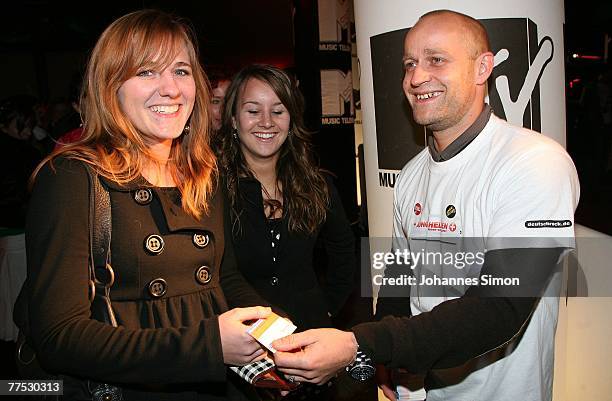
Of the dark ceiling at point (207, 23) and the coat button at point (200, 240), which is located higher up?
the dark ceiling at point (207, 23)

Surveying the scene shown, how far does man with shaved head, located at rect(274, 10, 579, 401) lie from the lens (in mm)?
1717

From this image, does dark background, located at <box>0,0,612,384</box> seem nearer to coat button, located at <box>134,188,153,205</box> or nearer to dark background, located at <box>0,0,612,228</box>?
dark background, located at <box>0,0,612,228</box>

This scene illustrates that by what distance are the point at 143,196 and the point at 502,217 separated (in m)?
1.07

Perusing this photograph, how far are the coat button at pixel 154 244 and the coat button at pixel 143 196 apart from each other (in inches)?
4.1

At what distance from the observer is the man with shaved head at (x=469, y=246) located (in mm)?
1717

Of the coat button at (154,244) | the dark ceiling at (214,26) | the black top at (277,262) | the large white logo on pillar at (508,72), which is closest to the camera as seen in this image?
the coat button at (154,244)

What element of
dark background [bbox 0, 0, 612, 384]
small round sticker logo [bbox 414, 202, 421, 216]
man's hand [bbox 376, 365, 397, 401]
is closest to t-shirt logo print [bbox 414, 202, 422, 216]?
small round sticker logo [bbox 414, 202, 421, 216]

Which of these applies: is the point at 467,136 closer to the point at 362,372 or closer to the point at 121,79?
the point at 362,372

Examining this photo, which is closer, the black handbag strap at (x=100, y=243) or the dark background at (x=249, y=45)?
the black handbag strap at (x=100, y=243)

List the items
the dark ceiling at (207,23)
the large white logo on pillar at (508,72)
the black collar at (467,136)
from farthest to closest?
the dark ceiling at (207,23) → the large white logo on pillar at (508,72) → the black collar at (467,136)

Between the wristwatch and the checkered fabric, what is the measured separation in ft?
0.88

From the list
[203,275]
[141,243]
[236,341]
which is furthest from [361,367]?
[141,243]

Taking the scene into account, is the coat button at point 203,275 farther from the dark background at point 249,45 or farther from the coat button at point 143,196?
the dark background at point 249,45

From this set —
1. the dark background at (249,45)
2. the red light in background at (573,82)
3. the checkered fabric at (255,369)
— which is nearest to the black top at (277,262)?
the checkered fabric at (255,369)
